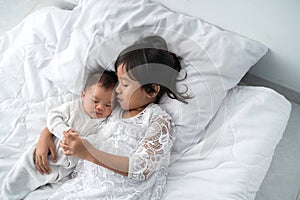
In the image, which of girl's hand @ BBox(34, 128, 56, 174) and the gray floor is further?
the gray floor

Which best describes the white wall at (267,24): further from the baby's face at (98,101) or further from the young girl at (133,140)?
the baby's face at (98,101)

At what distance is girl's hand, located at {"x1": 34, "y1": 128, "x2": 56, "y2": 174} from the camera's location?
1081mm

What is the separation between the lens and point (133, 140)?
109 cm

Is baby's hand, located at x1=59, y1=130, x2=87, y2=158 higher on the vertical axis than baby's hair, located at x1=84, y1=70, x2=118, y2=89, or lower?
lower

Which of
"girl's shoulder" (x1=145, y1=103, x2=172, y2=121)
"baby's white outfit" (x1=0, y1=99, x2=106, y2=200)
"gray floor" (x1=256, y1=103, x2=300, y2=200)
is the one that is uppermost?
"girl's shoulder" (x1=145, y1=103, x2=172, y2=121)

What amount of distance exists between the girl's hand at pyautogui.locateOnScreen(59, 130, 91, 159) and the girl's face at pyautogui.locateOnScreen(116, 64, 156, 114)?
13cm

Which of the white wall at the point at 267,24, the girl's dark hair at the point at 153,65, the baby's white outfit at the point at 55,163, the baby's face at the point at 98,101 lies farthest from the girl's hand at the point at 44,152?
the white wall at the point at 267,24

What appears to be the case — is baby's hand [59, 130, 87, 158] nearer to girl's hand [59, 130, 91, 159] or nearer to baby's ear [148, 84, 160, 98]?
girl's hand [59, 130, 91, 159]

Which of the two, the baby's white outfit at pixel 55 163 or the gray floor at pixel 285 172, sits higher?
the baby's white outfit at pixel 55 163

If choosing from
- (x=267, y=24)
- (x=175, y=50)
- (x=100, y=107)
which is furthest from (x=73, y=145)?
(x=267, y=24)

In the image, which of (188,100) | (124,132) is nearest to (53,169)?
(124,132)

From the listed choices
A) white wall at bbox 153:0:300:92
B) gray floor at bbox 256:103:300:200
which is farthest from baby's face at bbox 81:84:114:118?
gray floor at bbox 256:103:300:200

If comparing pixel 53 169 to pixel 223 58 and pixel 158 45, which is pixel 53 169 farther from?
pixel 223 58

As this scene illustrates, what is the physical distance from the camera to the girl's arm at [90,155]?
105cm
